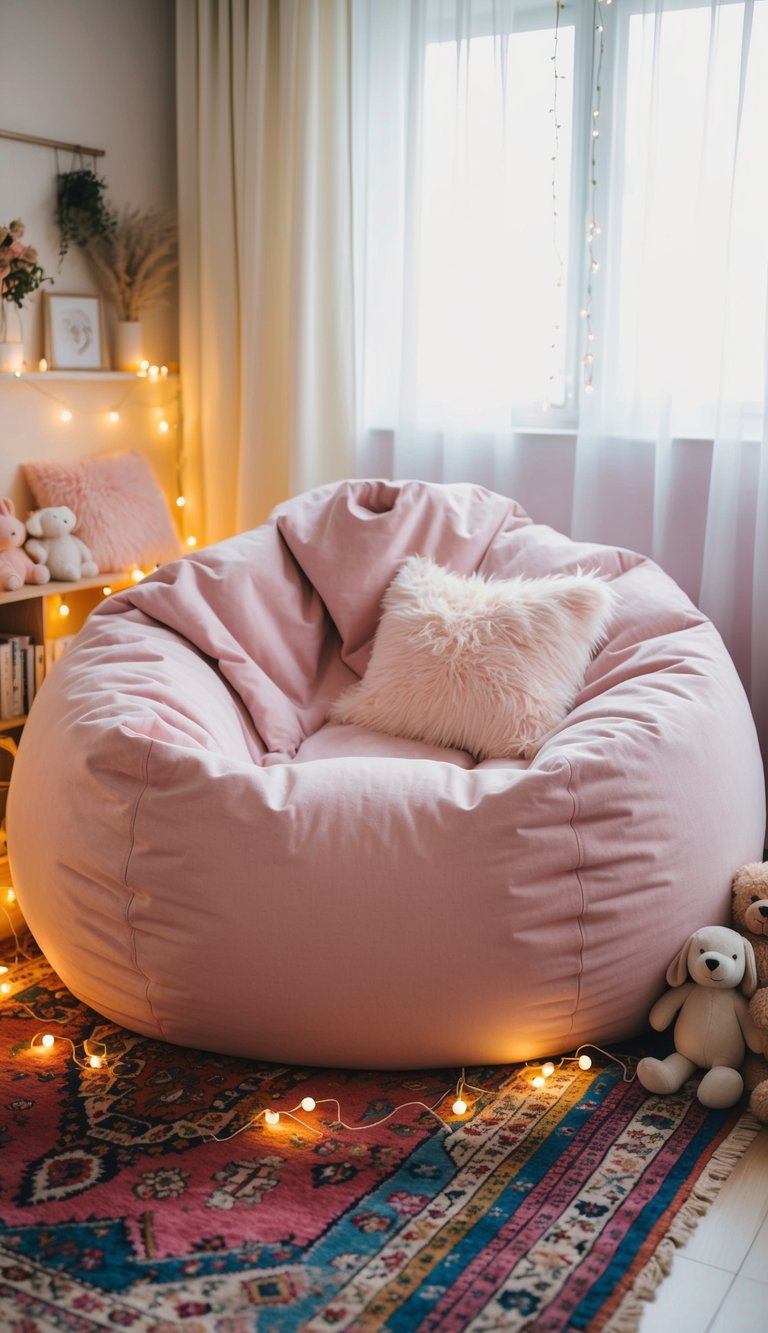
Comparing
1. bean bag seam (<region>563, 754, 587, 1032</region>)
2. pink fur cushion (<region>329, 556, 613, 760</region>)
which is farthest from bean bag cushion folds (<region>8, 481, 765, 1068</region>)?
pink fur cushion (<region>329, 556, 613, 760</region>)

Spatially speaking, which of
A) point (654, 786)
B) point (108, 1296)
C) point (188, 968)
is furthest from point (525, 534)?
point (108, 1296)

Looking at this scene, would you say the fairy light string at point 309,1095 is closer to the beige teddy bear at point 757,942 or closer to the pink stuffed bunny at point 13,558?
the beige teddy bear at point 757,942

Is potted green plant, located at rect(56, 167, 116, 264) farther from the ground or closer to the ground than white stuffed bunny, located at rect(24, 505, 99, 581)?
farther from the ground

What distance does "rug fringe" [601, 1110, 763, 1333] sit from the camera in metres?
1.47

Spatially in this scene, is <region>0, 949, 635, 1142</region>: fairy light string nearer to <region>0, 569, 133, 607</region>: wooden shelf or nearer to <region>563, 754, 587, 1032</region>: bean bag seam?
<region>563, 754, 587, 1032</region>: bean bag seam

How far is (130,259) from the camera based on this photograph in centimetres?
353

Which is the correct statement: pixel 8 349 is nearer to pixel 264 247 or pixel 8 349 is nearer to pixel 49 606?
pixel 49 606

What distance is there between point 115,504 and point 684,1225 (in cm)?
241

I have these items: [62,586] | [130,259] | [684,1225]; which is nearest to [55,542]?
[62,586]

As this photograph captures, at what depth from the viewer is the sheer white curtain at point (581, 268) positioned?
288 centimetres

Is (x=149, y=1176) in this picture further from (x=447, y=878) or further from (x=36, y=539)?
(x=36, y=539)

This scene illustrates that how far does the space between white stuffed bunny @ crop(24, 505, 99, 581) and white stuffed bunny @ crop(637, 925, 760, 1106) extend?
6.22 feet

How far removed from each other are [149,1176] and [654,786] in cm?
99

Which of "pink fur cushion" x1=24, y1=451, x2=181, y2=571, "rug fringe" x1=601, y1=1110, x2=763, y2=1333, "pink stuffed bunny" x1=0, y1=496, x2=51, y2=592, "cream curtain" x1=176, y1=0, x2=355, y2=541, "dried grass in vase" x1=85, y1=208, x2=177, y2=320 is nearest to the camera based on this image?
"rug fringe" x1=601, y1=1110, x2=763, y2=1333
